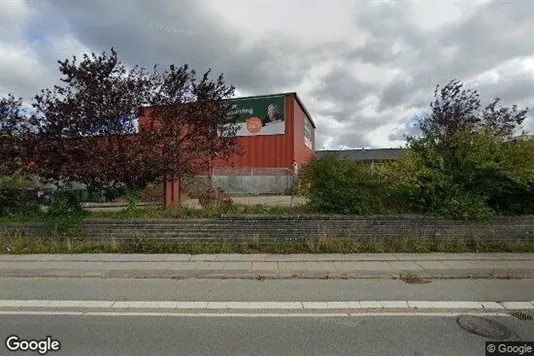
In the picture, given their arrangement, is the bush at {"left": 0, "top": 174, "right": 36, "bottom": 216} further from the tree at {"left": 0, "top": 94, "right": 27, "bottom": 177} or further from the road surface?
the road surface

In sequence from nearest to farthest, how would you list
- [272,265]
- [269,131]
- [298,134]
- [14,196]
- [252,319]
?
[252,319] → [272,265] → [14,196] → [269,131] → [298,134]

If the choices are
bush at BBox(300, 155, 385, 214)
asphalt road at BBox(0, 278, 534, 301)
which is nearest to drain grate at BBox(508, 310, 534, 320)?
asphalt road at BBox(0, 278, 534, 301)

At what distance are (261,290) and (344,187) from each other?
4030 millimetres

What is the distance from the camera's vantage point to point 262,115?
3073 centimetres

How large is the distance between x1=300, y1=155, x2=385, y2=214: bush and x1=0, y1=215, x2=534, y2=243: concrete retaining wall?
15.3 inches

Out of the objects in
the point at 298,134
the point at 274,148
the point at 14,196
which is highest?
the point at 298,134

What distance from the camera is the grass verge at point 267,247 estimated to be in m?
8.79

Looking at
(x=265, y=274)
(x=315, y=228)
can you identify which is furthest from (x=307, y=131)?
(x=265, y=274)

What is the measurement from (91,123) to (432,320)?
27.6ft

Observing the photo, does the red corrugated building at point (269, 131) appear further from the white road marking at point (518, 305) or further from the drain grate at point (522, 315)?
the drain grate at point (522, 315)

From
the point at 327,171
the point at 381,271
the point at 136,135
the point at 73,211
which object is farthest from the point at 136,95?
the point at 381,271

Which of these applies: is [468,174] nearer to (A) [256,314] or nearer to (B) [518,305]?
(B) [518,305]

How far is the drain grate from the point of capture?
16.5 feet

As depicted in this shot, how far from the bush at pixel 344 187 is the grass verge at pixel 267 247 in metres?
0.90
